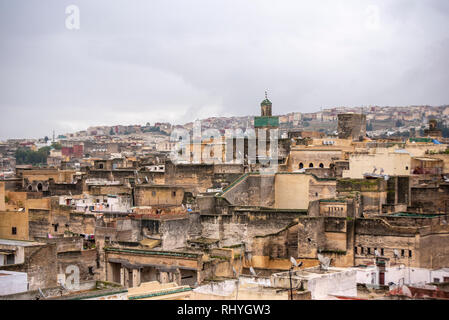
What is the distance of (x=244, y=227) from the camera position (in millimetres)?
24672

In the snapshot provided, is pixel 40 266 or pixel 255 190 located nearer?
pixel 40 266

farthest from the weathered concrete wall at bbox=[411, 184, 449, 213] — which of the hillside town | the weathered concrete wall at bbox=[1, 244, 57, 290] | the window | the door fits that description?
the window

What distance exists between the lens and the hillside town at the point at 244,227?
54.6ft

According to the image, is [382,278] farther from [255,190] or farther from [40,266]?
[255,190]

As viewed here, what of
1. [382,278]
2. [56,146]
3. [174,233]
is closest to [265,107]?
[174,233]

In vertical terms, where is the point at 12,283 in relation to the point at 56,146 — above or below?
below

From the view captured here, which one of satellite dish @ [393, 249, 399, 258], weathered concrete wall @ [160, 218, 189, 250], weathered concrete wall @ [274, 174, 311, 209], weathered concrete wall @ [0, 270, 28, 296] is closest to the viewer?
weathered concrete wall @ [0, 270, 28, 296]

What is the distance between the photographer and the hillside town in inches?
655

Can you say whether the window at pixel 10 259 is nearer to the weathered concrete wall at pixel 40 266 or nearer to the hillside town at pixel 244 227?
the hillside town at pixel 244 227

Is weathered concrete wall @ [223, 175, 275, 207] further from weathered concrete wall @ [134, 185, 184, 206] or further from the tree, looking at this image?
the tree

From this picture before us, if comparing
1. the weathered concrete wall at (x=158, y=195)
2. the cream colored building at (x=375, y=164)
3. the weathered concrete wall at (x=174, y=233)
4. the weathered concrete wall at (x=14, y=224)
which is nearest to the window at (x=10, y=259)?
the weathered concrete wall at (x=174, y=233)

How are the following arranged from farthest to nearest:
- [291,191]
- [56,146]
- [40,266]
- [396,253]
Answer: [56,146]
[291,191]
[396,253]
[40,266]
